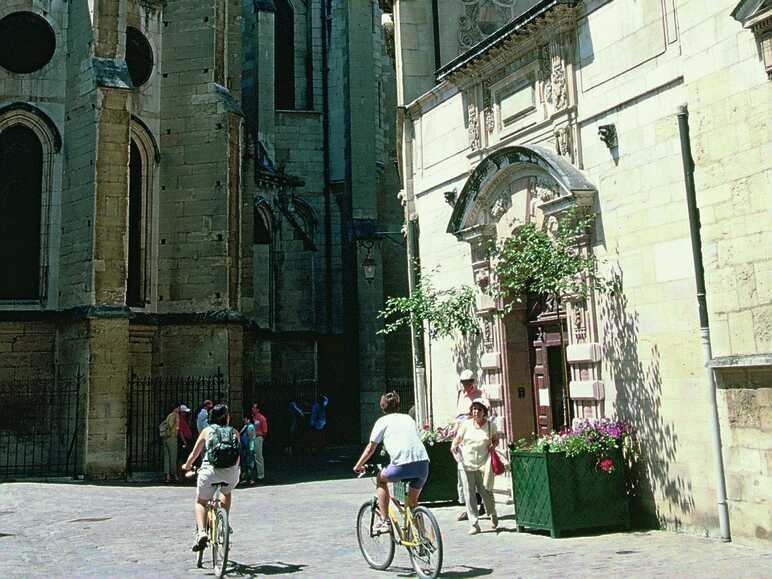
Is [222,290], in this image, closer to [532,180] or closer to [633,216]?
[532,180]

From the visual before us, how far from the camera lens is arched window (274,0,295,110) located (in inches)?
1157

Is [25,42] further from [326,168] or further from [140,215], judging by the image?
[326,168]

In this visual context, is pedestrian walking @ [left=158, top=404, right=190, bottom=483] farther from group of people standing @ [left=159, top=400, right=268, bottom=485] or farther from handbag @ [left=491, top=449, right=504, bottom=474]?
handbag @ [left=491, top=449, right=504, bottom=474]

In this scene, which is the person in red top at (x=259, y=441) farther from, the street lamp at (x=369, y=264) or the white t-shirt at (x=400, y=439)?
the street lamp at (x=369, y=264)

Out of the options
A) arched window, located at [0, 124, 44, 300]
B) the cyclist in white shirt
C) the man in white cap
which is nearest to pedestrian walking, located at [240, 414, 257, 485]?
arched window, located at [0, 124, 44, 300]

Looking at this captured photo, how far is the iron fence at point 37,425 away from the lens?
16.7 meters

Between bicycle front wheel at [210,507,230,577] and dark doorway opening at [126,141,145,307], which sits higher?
dark doorway opening at [126,141,145,307]

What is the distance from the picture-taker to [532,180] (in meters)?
10.7

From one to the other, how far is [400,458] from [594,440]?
279cm

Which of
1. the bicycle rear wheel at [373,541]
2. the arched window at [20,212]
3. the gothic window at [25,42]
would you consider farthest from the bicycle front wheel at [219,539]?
the gothic window at [25,42]

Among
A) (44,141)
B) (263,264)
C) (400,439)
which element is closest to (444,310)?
(400,439)

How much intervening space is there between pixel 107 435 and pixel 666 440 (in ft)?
37.5

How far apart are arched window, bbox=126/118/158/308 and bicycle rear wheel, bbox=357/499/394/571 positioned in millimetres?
12251

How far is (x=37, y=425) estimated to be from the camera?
17.2 m
